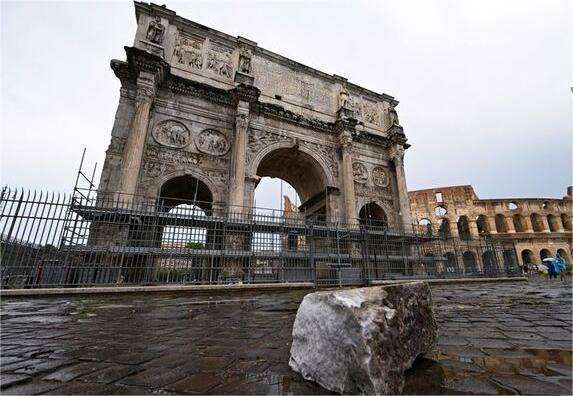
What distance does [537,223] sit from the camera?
28.6 m

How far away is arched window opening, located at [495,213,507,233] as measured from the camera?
92.6ft

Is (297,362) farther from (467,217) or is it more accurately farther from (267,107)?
(467,217)

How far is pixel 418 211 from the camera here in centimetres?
2895

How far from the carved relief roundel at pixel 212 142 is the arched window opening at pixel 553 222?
35723 millimetres

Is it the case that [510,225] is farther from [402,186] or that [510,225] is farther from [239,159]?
[239,159]

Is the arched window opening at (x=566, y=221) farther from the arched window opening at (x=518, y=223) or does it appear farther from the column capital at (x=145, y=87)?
the column capital at (x=145, y=87)

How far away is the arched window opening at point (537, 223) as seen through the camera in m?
28.0

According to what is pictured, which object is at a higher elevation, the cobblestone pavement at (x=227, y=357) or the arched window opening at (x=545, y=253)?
the arched window opening at (x=545, y=253)

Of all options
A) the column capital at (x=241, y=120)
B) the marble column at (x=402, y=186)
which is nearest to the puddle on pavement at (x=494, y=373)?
the column capital at (x=241, y=120)

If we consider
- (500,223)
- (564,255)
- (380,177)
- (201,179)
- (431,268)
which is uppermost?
(380,177)

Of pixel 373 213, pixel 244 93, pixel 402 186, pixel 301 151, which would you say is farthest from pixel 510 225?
pixel 244 93

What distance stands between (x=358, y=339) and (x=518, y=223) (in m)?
37.7

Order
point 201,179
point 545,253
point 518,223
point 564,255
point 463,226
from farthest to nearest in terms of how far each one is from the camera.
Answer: point 463,226
point 518,223
point 545,253
point 564,255
point 201,179

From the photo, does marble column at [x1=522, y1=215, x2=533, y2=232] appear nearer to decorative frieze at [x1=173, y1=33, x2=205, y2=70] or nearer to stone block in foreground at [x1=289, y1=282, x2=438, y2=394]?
decorative frieze at [x1=173, y1=33, x2=205, y2=70]
